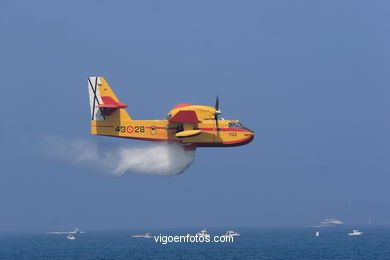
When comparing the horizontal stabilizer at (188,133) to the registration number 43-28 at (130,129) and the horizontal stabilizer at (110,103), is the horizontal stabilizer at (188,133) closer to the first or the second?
the registration number 43-28 at (130,129)

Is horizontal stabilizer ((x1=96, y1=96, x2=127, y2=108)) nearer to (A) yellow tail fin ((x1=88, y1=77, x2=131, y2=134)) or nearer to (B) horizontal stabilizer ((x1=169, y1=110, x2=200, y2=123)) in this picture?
(A) yellow tail fin ((x1=88, y1=77, x2=131, y2=134))

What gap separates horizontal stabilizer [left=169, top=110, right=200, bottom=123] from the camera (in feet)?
165

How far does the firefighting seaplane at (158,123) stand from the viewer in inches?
Answer: 2007

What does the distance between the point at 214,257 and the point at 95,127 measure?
57.4 m

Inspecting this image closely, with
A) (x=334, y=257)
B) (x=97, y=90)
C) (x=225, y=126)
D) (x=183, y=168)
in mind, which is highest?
(x=97, y=90)

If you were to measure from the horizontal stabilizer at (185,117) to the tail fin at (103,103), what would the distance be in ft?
13.6

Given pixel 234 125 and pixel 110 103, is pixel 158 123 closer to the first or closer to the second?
pixel 110 103

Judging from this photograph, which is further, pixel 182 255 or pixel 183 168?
pixel 182 255

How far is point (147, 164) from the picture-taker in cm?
5403

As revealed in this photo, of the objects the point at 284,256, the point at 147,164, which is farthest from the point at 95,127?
the point at 284,256

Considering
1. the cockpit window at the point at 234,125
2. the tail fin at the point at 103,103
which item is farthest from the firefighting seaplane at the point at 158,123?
the cockpit window at the point at 234,125

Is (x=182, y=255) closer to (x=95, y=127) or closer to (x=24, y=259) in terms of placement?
(x=24, y=259)

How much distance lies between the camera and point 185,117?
5053 centimetres

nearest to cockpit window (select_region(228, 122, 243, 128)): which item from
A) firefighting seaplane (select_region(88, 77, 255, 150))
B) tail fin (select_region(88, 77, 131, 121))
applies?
firefighting seaplane (select_region(88, 77, 255, 150))
